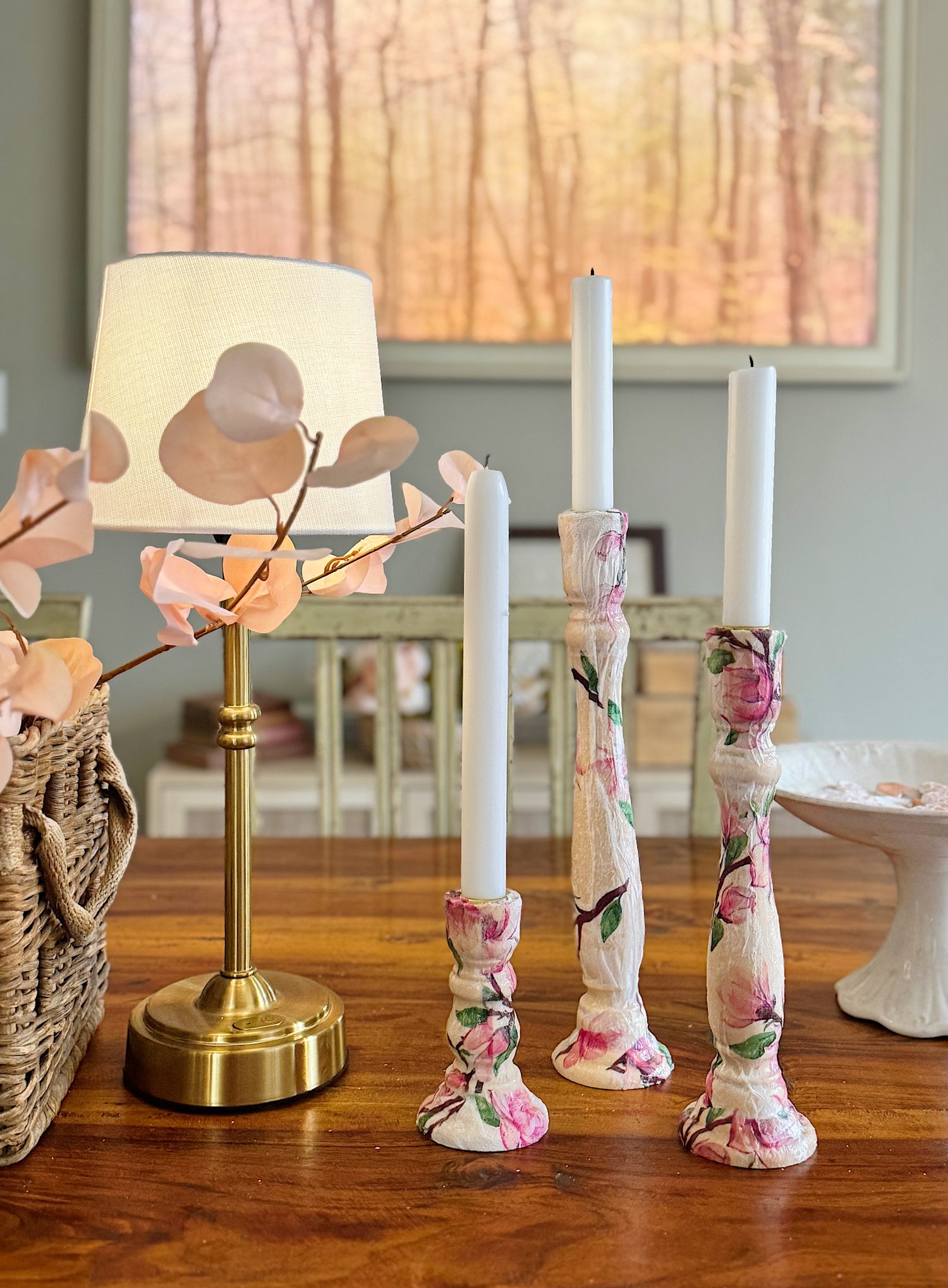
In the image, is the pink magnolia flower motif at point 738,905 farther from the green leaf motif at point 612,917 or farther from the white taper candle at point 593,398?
the white taper candle at point 593,398

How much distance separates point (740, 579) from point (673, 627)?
855 mm

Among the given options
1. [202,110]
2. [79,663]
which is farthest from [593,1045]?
[202,110]

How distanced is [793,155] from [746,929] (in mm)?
2092

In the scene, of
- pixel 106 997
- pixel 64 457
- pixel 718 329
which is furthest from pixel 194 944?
pixel 718 329

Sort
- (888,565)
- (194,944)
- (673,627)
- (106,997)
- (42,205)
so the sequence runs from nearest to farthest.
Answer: (106,997) < (194,944) < (673,627) < (42,205) < (888,565)

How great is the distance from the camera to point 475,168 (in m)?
2.22

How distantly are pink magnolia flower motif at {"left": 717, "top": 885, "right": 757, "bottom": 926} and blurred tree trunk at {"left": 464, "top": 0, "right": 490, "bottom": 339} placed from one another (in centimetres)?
185

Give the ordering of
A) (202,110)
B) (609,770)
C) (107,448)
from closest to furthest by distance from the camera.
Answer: (107,448) → (609,770) → (202,110)

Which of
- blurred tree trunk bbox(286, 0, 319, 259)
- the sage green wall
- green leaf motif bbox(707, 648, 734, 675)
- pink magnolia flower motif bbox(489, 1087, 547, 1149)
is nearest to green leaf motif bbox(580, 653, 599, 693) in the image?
green leaf motif bbox(707, 648, 734, 675)

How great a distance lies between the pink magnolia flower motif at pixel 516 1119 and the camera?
0.56 meters

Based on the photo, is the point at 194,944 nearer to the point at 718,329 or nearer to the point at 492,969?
the point at 492,969

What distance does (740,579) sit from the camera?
530 millimetres

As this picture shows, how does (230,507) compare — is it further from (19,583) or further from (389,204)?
(389,204)

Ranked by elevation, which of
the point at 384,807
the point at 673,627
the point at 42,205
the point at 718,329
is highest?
the point at 42,205
